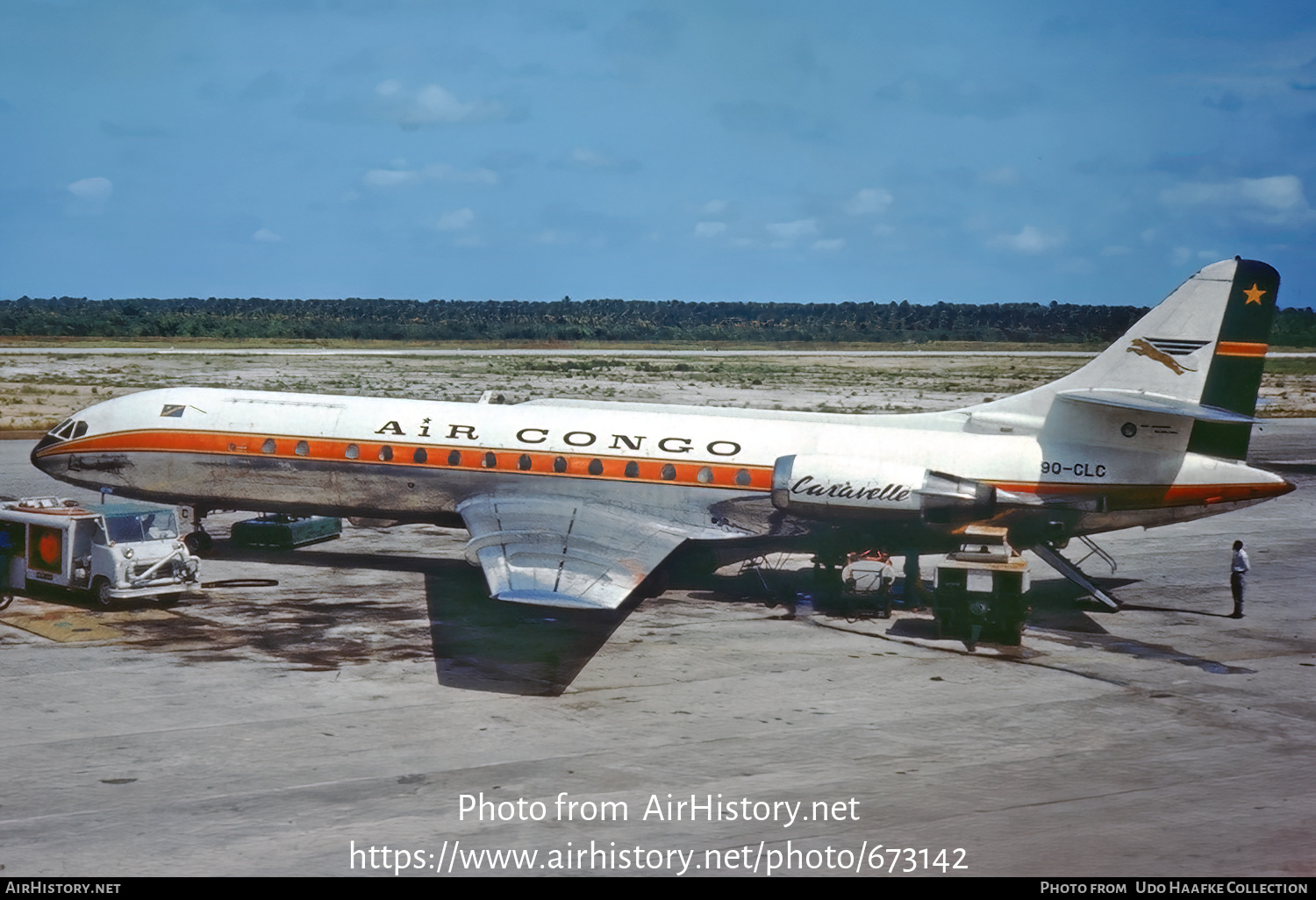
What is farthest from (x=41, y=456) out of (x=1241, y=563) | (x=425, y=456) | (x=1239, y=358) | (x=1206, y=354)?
(x=1241, y=563)

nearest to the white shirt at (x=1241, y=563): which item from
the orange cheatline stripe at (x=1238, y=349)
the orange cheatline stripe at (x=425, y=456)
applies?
the orange cheatline stripe at (x=1238, y=349)

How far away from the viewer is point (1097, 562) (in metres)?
30.0

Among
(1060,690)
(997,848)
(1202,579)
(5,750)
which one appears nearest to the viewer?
(997,848)

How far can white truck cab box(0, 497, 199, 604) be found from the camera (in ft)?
72.3

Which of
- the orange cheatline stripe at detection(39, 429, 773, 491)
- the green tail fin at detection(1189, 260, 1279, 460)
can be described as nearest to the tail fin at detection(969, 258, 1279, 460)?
the green tail fin at detection(1189, 260, 1279, 460)

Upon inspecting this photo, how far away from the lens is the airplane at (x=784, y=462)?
22.4m

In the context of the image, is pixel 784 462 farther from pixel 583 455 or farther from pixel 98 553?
pixel 98 553

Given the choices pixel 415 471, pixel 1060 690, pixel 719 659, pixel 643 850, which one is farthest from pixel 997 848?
pixel 415 471

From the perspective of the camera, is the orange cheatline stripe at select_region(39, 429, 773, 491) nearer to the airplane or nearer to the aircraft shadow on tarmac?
the airplane

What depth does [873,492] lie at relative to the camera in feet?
71.3

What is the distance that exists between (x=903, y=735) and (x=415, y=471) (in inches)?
489

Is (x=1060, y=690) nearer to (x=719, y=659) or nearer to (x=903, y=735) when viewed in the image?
(x=903, y=735)

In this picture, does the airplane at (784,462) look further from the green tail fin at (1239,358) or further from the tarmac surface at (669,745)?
the tarmac surface at (669,745)

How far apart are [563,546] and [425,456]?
5914 mm
